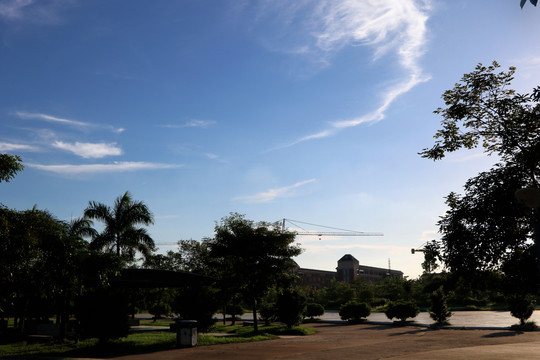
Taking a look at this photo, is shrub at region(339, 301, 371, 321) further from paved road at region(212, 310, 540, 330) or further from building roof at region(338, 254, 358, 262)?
building roof at region(338, 254, 358, 262)

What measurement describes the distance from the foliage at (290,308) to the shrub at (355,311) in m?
10.4

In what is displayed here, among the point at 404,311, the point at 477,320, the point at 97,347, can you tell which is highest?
the point at 404,311

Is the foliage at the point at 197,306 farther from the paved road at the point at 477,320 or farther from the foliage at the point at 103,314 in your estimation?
the paved road at the point at 477,320

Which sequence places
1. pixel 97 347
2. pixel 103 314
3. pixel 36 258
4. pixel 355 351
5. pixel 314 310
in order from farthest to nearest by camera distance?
pixel 314 310 → pixel 36 258 → pixel 97 347 → pixel 103 314 → pixel 355 351

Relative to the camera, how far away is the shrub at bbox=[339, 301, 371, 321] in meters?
35.9

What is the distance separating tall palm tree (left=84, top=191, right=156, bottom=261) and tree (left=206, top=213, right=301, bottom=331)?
1268 cm

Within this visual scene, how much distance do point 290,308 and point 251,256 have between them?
3.89 m

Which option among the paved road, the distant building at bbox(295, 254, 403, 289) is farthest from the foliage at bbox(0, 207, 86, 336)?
Result: the distant building at bbox(295, 254, 403, 289)

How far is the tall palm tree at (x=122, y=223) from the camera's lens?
36500mm

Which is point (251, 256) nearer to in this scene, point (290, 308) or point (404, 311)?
point (290, 308)

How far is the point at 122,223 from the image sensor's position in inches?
1443

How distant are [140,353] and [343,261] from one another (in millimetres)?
143099

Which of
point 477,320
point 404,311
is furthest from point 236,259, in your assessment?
point 477,320

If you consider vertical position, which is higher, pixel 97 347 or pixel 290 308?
pixel 290 308
